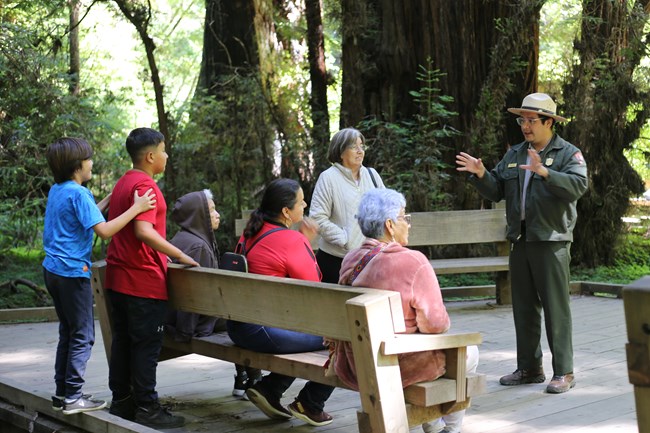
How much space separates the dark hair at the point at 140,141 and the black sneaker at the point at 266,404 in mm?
1429

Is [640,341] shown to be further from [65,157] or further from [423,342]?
[65,157]

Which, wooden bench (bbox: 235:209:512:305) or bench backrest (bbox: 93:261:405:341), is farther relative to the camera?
wooden bench (bbox: 235:209:512:305)

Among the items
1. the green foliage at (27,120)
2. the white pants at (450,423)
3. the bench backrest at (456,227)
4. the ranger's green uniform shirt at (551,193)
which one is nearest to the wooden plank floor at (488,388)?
the white pants at (450,423)

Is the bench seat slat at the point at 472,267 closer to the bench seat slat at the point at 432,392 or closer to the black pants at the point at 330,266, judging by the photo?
the black pants at the point at 330,266

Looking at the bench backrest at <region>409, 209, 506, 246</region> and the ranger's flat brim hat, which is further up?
the ranger's flat brim hat

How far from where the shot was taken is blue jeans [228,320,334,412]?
4.67 meters

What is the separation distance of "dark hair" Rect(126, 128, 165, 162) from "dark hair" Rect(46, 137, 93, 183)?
1.01 ft

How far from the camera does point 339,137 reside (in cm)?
623

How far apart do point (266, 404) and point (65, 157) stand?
1.76 metres

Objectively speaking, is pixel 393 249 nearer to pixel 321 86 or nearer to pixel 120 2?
pixel 120 2

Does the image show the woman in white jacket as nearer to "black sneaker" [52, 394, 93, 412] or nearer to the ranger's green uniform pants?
the ranger's green uniform pants

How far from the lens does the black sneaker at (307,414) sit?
15.9 ft

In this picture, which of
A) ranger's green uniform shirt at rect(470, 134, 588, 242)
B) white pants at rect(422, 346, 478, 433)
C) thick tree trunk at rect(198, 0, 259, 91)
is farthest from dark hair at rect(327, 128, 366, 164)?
thick tree trunk at rect(198, 0, 259, 91)

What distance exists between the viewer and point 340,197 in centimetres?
628
